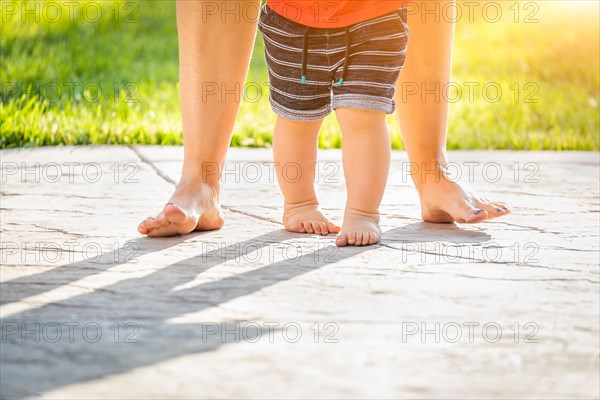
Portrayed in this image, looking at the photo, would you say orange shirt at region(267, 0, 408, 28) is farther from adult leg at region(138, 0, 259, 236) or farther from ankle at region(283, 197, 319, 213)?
ankle at region(283, 197, 319, 213)

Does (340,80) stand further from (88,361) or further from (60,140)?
(60,140)

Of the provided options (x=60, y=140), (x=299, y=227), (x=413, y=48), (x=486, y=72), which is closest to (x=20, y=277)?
(x=299, y=227)

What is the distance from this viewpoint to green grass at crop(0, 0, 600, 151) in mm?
4855

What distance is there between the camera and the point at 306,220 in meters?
3.08

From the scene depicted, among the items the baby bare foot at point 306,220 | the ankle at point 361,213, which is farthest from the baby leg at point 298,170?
the ankle at point 361,213

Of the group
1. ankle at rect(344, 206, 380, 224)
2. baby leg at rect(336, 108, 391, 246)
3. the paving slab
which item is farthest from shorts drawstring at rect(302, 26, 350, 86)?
the paving slab

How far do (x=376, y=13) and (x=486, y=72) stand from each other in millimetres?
4755

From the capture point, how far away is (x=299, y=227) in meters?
3.07

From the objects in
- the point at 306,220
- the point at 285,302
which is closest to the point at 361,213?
the point at 306,220

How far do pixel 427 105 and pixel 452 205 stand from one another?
13.3 inches

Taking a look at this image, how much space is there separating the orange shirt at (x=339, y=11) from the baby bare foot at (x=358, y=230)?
53 cm

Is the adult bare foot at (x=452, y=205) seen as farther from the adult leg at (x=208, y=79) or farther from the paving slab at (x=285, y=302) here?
the adult leg at (x=208, y=79)

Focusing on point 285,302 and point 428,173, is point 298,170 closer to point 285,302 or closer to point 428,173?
Answer: point 428,173

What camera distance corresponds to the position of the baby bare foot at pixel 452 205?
317cm
